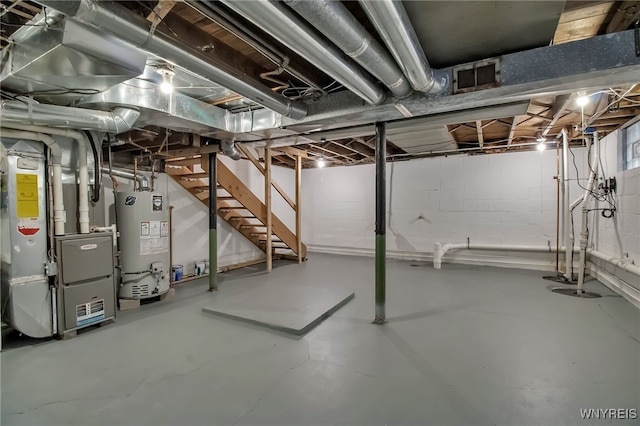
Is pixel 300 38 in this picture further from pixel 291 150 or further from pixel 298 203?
pixel 298 203

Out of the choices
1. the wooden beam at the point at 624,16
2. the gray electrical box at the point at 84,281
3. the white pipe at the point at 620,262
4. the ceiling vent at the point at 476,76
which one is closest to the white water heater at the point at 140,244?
the gray electrical box at the point at 84,281

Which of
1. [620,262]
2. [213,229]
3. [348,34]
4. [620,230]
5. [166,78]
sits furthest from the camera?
[213,229]

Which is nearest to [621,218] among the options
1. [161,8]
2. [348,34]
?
[348,34]

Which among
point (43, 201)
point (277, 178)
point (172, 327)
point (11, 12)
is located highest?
point (11, 12)

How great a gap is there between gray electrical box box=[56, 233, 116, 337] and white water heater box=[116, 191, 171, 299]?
0.51 m

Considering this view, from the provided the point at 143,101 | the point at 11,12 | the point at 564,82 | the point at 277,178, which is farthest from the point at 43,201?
the point at 277,178

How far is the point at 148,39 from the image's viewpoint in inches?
59.4

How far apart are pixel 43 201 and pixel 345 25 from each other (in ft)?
9.61

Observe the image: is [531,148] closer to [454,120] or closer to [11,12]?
[454,120]

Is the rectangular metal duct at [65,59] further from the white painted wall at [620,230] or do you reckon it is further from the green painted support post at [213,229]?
the white painted wall at [620,230]

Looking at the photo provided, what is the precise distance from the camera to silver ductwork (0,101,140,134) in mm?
2203

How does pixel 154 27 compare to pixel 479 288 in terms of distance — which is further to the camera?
pixel 479 288

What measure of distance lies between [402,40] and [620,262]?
4269 millimetres

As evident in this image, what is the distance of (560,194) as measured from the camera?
16.5ft
